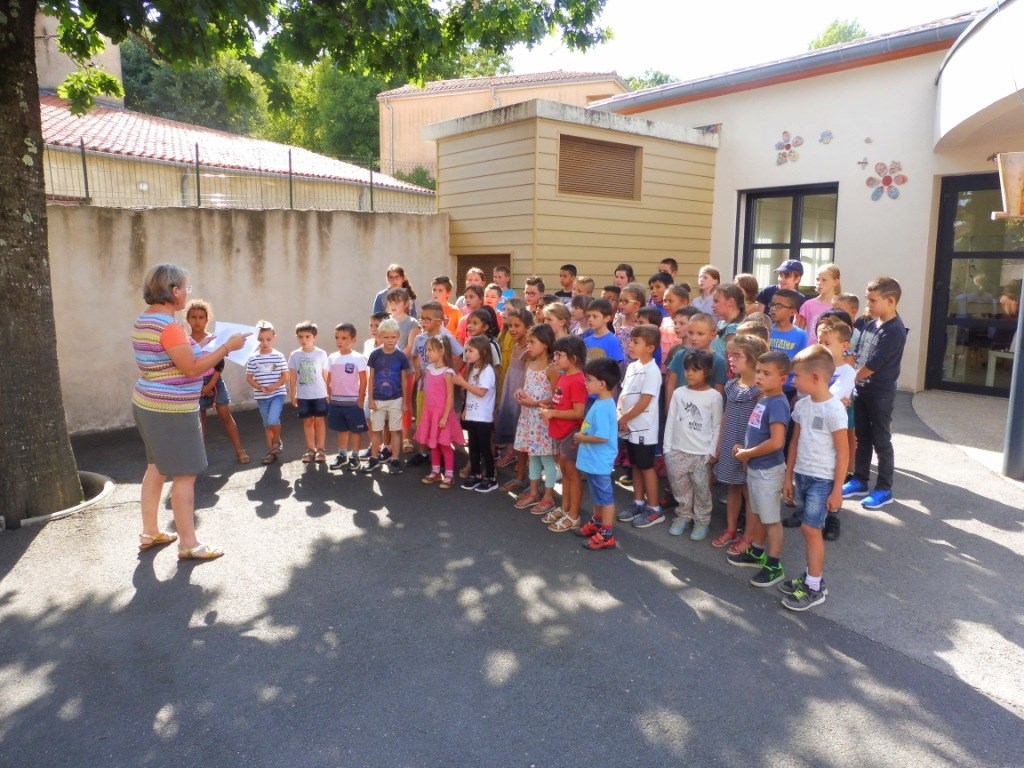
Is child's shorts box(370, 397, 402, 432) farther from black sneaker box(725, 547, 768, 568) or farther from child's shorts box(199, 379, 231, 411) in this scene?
black sneaker box(725, 547, 768, 568)

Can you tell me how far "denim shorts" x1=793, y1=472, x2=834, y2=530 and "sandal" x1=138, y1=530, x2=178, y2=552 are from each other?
153 inches

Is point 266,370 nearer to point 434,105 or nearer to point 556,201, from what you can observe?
point 556,201

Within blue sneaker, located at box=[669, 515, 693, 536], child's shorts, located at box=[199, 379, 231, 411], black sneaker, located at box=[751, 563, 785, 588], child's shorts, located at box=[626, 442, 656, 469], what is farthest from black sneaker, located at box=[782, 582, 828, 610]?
child's shorts, located at box=[199, 379, 231, 411]

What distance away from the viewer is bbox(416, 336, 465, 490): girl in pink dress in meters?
5.68

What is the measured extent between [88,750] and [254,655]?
746mm

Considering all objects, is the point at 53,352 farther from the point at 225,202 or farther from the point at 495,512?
the point at 225,202

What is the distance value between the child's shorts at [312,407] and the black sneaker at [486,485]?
1726 millimetres

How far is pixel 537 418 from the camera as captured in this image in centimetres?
510

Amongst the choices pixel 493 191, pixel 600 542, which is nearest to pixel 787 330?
pixel 600 542

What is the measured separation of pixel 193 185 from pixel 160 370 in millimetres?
14014

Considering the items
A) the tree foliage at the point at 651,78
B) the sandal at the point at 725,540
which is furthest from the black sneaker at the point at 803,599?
the tree foliage at the point at 651,78

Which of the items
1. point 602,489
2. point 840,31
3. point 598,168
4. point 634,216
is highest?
point 840,31

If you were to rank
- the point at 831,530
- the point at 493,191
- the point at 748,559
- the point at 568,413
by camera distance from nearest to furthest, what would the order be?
1. the point at 748,559
2. the point at 831,530
3. the point at 568,413
4. the point at 493,191

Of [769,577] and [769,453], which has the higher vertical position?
[769,453]
